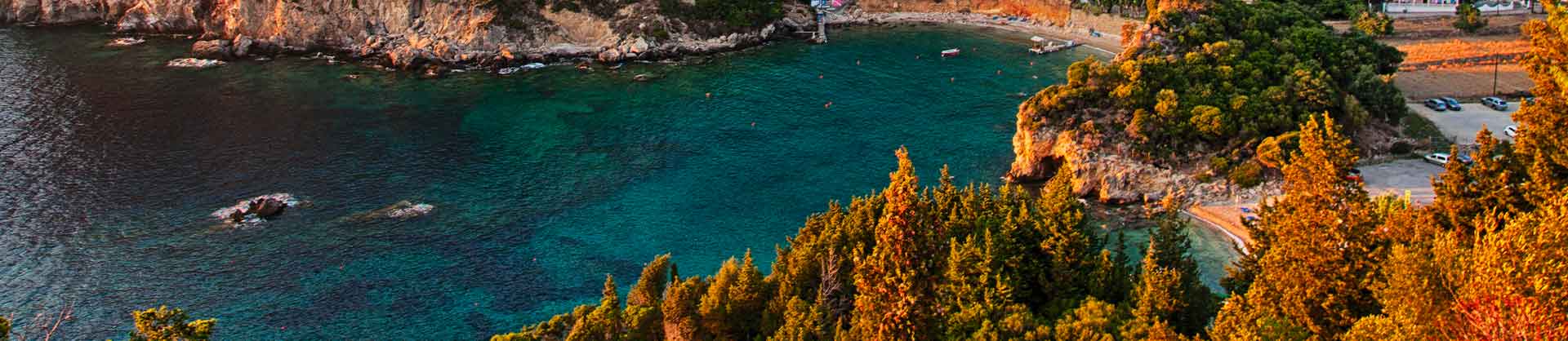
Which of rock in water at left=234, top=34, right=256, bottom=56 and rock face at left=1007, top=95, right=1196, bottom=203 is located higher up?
rock in water at left=234, top=34, right=256, bottom=56

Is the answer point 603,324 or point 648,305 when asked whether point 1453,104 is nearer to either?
point 648,305

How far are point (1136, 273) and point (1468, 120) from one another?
60.5 metres

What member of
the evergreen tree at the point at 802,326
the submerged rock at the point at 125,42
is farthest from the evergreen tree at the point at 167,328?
the submerged rock at the point at 125,42

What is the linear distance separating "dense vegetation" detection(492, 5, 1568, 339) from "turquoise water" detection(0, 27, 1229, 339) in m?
20.5

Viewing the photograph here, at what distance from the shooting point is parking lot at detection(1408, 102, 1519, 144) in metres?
96.7

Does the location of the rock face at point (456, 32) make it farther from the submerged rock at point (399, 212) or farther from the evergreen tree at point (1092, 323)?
the evergreen tree at point (1092, 323)

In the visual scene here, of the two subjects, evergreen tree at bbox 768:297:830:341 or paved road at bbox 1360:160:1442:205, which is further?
paved road at bbox 1360:160:1442:205

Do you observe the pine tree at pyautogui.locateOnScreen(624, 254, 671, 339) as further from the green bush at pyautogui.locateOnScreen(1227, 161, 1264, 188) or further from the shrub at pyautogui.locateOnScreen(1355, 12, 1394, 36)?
the shrub at pyautogui.locateOnScreen(1355, 12, 1394, 36)

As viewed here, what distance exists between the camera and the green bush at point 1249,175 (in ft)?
285

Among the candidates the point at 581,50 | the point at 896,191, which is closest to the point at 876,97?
the point at 581,50

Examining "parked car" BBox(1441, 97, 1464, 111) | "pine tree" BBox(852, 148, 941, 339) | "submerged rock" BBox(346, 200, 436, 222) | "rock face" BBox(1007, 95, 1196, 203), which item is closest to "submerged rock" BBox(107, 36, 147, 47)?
"submerged rock" BBox(346, 200, 436, 222)

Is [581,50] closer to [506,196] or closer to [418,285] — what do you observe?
[506,196]

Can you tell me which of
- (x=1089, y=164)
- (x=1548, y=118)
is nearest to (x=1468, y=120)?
(x=1089, y=164)

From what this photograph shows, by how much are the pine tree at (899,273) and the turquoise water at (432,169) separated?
3068 centimetres
